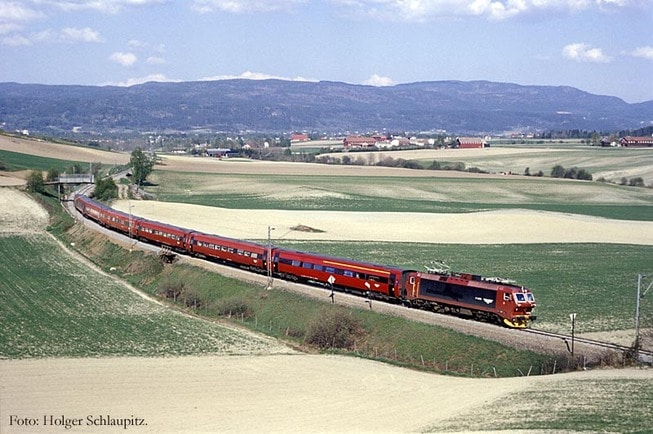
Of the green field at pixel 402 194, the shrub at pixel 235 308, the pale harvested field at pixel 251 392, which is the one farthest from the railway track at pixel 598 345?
the green field at pixel 402 194

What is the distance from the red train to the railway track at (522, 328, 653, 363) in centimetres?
175

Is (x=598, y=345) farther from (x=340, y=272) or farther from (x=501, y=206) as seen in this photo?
(x=501, y=206)

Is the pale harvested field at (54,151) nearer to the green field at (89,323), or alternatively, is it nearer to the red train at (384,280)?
the red train at (384,280)

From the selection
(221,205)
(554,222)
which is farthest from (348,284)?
(221,205)

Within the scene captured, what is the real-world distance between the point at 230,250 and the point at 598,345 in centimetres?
2967

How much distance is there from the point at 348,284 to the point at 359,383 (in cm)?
1527

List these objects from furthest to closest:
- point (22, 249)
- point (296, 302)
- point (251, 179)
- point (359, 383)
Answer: point (251, 179) < point (22, 249) < point (296, 302) < point (359, 383)

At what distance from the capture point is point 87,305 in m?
51.8

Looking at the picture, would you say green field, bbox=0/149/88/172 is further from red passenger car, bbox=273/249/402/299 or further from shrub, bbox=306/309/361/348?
shrub, bbox=306/309/361/348

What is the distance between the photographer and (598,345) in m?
39.9

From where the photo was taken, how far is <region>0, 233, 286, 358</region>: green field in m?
41.4

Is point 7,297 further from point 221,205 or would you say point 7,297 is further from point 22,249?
point 221,205

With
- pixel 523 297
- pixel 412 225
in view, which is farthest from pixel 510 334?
pixel 412 225

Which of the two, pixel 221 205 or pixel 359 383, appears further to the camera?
pixel 221 205
